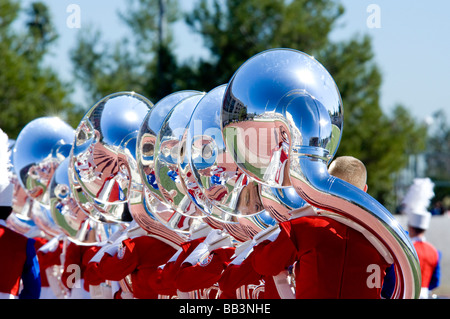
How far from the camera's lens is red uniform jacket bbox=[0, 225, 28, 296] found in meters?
4.69

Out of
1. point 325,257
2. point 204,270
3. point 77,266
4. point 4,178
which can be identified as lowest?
point 325,257

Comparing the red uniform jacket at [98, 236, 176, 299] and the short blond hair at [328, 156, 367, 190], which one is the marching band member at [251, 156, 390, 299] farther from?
the red uniform jacket at [98, 236, 176, 299]

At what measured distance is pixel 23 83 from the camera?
21219 mm

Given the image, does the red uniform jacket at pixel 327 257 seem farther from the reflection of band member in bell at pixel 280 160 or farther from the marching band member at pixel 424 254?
the marching band member at pixel 424 254

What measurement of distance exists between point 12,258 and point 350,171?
2536 mm

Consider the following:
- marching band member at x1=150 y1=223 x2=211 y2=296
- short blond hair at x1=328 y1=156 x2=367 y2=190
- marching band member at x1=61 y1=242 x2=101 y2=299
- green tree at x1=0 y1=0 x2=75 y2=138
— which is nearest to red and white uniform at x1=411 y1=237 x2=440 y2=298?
marching band member at x1=150 y1=223 x2=211 y2=296

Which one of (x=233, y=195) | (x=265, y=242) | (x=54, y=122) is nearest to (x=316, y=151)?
(x=265, y=242)

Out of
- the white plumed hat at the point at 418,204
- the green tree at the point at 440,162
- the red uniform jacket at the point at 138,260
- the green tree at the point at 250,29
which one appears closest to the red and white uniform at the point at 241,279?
the red uniform jacket at the point at 138,260

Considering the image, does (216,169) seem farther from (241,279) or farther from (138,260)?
(138,260)

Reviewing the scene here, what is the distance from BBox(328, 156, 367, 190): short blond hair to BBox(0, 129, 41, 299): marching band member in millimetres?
2419

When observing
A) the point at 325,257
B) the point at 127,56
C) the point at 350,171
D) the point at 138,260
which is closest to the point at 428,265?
the point at 138,260

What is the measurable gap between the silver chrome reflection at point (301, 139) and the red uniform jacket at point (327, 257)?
0.08 m

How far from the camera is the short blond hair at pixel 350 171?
315 centimetres

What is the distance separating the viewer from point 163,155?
430cm
